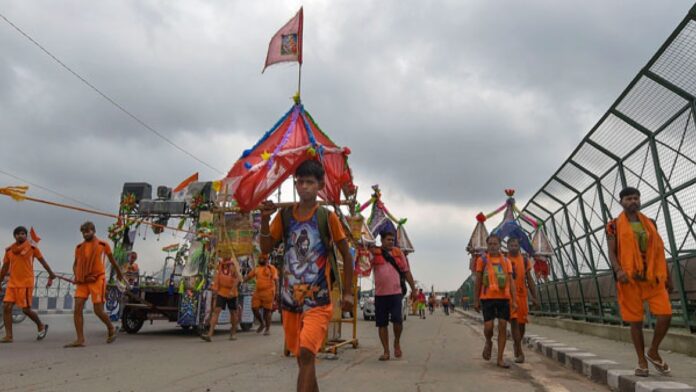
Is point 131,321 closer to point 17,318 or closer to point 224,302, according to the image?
point 224,302

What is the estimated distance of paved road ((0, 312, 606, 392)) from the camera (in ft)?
15.0

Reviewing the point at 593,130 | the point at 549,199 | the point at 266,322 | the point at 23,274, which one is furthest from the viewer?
the point at 549,199

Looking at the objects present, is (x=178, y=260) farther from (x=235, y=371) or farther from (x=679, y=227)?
(x=679, y=227)

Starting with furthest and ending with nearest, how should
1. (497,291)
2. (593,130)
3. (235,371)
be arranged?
(593,130) < (497,291) < (235,371)

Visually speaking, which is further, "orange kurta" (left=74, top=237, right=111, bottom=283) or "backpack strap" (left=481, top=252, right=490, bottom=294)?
"orange kurta" (left=74, top=237, right=111, bottom=283)

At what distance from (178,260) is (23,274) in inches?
126

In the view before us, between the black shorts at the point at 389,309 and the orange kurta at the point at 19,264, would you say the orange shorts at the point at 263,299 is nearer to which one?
the black shorts at the point at 389,309

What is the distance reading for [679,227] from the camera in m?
7.04

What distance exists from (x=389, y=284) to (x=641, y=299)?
3262 millimetres

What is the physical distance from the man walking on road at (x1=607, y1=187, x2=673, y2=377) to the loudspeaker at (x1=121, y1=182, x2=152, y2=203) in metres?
13.5

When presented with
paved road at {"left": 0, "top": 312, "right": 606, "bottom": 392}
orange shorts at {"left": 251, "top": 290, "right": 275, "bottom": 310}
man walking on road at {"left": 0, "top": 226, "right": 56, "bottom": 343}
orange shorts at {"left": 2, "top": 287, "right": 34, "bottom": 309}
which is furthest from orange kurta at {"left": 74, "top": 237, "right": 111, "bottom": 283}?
→ orange shorts at {"left": 251, "top": 290, "right": 275, "bottom": 310}

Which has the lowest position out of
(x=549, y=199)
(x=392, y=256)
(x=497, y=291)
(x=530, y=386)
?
(x=530, y=386)

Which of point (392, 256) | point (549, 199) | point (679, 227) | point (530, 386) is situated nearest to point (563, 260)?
point (549, 199)

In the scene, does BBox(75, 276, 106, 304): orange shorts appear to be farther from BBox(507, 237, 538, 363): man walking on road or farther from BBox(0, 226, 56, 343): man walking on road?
BBox(507, 237, 538, 363): man walking on road
